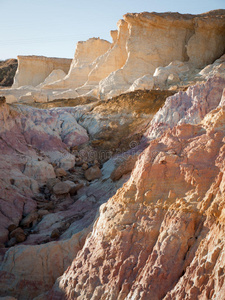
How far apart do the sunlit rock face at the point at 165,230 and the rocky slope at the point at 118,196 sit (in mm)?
14

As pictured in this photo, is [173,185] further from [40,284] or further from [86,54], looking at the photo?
[86,54]

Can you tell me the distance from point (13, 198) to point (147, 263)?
6.16 meters

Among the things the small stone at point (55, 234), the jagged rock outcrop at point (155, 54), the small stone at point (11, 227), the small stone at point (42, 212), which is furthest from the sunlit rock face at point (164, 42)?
the small stone at point (55, 234)

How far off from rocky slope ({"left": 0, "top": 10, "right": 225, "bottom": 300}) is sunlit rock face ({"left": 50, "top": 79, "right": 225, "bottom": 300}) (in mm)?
14

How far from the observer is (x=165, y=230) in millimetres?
4516

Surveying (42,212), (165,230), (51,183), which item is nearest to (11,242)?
(42,212)

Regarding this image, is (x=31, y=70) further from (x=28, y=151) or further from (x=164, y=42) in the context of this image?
(x=28, y=151)

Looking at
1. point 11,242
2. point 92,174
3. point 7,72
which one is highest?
point 7,72

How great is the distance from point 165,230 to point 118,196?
1122 mm

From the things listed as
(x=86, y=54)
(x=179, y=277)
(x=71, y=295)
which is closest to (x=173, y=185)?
(x=179, y=277)

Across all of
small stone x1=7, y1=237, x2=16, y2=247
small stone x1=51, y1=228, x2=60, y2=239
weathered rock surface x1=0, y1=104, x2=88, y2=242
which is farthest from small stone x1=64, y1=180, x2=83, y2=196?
small stone x1=51, y1=228, x2=60, y2=239

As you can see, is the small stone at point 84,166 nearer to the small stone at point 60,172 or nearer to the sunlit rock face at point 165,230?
the small stone at point 60,172

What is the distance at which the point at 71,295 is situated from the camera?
16.1 feet

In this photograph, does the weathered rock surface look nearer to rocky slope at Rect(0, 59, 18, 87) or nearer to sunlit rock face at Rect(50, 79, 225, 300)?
sunlit rock face at Rect(50, 79, 225, 300)
